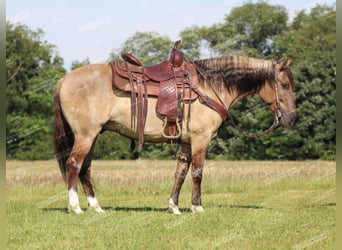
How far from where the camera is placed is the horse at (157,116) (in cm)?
980

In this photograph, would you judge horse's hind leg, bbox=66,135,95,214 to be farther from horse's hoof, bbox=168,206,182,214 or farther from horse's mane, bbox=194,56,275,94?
horse's mane, bbox=194,56,275,94

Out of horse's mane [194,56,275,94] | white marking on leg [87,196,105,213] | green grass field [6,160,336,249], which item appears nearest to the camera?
green grass field [6,160,336,249]

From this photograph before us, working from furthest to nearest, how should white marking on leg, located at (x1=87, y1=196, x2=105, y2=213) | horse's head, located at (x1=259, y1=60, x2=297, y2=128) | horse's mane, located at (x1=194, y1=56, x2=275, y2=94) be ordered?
horse's head, located at (x1=259, y1=60, x2=297, y2=128) → horse's mane, located at (x1=194, y1=56, x2=275, y2=94) → white marking on leg, located at (x1=87, y1=196, x2=105, y2=213)

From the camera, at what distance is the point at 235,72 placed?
34.4ft

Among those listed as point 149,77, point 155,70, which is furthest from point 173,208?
point 155,70

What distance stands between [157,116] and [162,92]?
410 mm

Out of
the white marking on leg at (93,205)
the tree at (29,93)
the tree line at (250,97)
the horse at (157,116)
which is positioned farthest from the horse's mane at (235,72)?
the tree at (29,93)

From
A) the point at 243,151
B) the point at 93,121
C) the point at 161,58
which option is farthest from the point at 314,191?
the point at 161,58

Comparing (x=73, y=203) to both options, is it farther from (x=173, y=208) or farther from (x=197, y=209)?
(x=197, y=209)

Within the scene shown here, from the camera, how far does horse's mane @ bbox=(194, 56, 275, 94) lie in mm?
10383

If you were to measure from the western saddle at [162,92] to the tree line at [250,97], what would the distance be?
29.4 metres

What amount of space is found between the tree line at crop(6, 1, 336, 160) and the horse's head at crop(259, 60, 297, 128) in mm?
28950

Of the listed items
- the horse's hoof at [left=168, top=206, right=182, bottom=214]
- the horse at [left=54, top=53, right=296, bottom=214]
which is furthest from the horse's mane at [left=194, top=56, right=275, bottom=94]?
the horse's hoof at [left=168, top=206, right=182, bottom=214]

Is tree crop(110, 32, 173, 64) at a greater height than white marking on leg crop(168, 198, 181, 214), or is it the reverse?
white marking on leg crop(168, 198, 181, 214)
